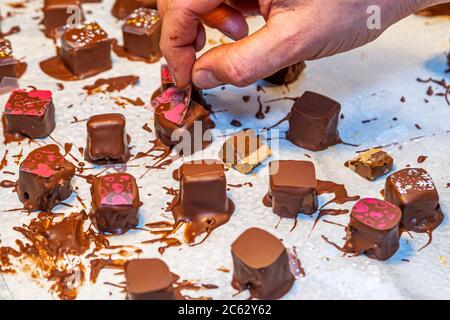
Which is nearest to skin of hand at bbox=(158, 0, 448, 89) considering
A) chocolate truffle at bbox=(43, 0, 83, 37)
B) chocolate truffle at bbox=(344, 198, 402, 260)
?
chocolate truffle at bbox=(344, 198, 402, 260)

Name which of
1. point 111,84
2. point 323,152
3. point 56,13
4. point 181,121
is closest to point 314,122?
point 323,152

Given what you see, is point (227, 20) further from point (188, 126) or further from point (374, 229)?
point (374, 229)

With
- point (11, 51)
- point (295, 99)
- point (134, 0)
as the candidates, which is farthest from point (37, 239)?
point (134, 0)

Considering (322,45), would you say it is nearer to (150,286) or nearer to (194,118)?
(194,118)

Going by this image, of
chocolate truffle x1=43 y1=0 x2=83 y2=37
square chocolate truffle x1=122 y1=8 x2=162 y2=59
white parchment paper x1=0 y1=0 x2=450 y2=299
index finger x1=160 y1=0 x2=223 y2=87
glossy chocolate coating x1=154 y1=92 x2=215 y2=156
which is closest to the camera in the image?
white parchment paper x1=0 y1=0 x2=450 y2=299

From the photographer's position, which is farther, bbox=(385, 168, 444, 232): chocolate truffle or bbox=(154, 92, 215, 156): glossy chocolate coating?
bbox=(154, 92, 215, 156): glossy chocolate coating

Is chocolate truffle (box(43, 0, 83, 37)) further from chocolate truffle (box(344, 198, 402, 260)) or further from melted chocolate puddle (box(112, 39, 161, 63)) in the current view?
chocolate truffle (box(344, 198, 402, 260))

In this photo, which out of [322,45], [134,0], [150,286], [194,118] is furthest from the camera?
[134,0]

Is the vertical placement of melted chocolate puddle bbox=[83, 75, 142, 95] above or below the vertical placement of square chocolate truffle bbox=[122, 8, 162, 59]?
below
